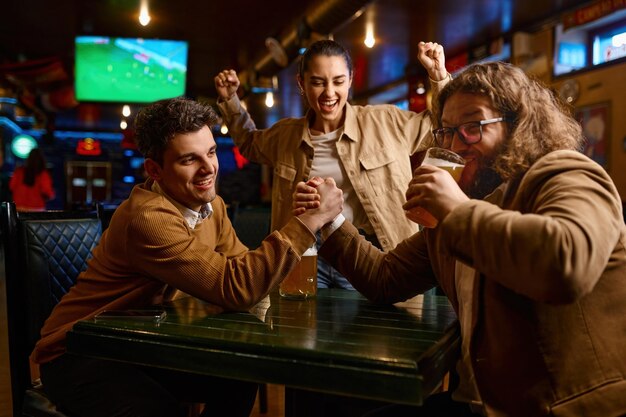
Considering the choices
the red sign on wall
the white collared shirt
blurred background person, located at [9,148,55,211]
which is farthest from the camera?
blurred background person, located at [9,148,55,211]

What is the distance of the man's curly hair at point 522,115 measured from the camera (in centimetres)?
132

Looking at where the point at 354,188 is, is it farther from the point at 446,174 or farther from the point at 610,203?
the point at 610,203

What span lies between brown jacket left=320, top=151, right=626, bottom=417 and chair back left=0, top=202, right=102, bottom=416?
1407mm

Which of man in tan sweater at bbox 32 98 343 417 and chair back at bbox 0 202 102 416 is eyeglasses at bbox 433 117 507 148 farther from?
chair back at bbox 0 202 102 416

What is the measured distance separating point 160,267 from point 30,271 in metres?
0.67

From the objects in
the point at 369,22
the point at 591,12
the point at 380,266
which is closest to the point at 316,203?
the point at 380,266

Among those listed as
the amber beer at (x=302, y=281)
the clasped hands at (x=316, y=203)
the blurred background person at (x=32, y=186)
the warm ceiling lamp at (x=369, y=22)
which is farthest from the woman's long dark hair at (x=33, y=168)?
the clasped hands at (x=316, y=203)

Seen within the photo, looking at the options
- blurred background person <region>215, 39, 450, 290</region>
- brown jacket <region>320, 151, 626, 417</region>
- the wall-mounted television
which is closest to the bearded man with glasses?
brown jacket <region>320, 151, 626, 417</region>

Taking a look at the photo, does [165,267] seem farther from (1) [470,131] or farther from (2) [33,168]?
(2) [33,168]

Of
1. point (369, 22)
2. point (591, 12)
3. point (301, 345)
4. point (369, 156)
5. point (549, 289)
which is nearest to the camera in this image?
point (549, 289)

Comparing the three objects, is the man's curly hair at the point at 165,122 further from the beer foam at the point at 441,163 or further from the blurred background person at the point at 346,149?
the blurred background person at the point at 346,149

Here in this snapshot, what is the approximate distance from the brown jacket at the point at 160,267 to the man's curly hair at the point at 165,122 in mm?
133

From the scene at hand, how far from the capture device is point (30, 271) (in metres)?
2.00

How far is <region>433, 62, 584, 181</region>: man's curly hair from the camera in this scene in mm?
1318
